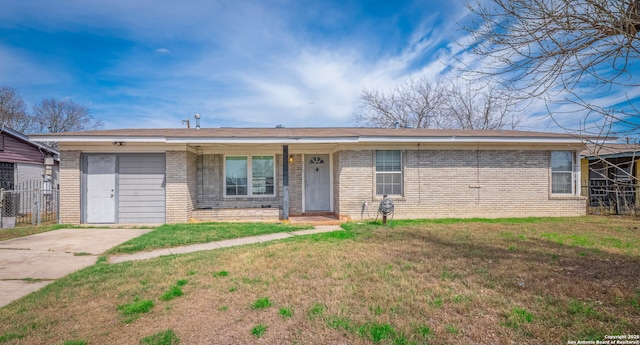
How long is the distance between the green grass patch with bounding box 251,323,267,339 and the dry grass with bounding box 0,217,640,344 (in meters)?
0.02

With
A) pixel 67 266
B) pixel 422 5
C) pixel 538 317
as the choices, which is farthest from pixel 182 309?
pixel 422 5

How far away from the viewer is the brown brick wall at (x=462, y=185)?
10914mm

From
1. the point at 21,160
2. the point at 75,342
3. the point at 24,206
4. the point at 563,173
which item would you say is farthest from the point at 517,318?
the point at 21,160

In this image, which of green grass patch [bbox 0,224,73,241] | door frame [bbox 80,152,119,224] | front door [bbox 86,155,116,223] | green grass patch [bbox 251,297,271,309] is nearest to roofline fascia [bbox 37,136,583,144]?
door frame [bbox 80,152,119,224]

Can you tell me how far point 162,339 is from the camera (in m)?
2.86

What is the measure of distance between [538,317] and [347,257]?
119 inches

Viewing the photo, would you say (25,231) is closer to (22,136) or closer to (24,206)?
(24,206)

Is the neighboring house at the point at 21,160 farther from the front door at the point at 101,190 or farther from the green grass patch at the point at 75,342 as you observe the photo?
the green grass patch at the point at 75,342

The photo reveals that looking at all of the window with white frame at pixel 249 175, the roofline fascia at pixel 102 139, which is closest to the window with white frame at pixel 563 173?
the window with white frame at pixel 249 175

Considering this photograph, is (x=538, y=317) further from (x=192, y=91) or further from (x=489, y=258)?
(x=192, y=91)

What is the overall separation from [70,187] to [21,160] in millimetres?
7072

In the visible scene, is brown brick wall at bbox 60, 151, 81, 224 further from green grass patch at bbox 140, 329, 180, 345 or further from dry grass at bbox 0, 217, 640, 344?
green grass patch at bbox 140, 329, 180, 345

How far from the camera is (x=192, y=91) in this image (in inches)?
743

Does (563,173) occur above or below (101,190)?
above
